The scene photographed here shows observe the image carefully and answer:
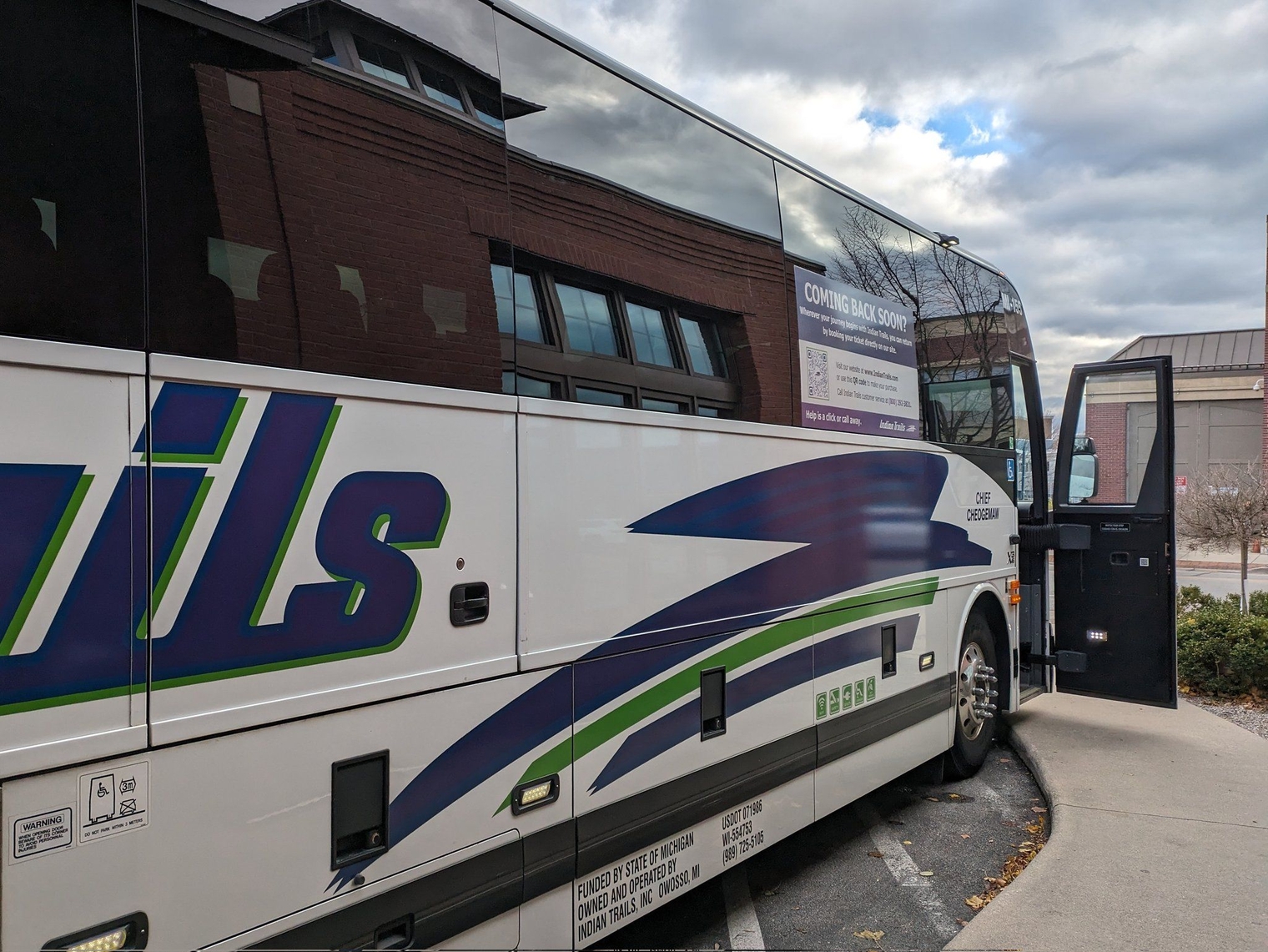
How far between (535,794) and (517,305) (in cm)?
172

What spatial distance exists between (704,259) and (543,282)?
1104 mm

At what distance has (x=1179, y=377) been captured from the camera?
1412 inches

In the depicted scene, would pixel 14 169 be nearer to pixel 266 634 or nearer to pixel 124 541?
pixel 124 541

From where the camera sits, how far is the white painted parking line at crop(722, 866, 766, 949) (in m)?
4.29

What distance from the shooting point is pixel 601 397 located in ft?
11.4

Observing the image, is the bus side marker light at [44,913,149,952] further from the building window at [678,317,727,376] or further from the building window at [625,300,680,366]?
the building window at [678,317,727,376]

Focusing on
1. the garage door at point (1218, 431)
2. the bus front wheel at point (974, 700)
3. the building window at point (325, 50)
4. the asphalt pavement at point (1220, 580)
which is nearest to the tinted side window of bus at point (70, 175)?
the building window at point (325, 50)

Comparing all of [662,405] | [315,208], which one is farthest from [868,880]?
[315,208]

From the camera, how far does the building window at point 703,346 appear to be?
394cm

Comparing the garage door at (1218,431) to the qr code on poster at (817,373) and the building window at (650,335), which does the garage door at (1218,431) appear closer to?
the qr code on poster at (817,373)

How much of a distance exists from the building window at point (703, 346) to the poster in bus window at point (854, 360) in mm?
754

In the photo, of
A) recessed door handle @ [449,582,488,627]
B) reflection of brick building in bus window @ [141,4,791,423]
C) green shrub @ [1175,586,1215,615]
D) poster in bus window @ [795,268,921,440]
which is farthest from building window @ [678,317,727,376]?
green shrub @ [1175,586,1215,615]

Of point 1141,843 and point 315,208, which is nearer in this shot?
point 315,208

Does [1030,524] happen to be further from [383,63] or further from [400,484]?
[383,63]
